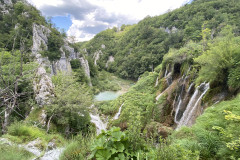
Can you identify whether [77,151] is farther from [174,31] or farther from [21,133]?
[174,31]

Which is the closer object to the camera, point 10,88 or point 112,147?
point 112,147

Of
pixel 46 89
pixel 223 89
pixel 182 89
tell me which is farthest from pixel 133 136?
pixel 182 89

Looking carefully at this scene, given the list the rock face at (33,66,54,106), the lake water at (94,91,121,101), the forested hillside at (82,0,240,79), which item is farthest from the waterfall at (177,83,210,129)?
the forested hillside at (82,0,240,79)

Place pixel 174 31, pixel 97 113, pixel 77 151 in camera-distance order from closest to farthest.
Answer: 1. pixel 77 151
2. pixel 97 113
3. pixel 174 31

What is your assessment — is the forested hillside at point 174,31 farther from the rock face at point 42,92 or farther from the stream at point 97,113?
the rock face at point 42,92

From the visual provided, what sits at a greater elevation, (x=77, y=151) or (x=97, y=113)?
(x=77, y=151)

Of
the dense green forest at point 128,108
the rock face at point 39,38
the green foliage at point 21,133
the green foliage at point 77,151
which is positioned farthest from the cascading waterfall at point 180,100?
the rock face at point 39,38

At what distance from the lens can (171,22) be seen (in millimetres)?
58156

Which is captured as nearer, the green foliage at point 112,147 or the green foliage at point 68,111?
the green foliage at point 112,147

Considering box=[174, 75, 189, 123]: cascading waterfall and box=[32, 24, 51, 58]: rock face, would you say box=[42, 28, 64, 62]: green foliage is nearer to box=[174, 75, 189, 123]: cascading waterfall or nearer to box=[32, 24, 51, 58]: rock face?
box=[32, 24, 51, 58]: rock face

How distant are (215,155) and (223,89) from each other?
20.2 feet

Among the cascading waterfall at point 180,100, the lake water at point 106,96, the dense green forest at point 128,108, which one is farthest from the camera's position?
the lake water at point 106,96

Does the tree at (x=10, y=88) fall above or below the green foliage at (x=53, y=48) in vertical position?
below

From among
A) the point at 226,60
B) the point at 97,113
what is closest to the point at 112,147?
the point at 226,60
